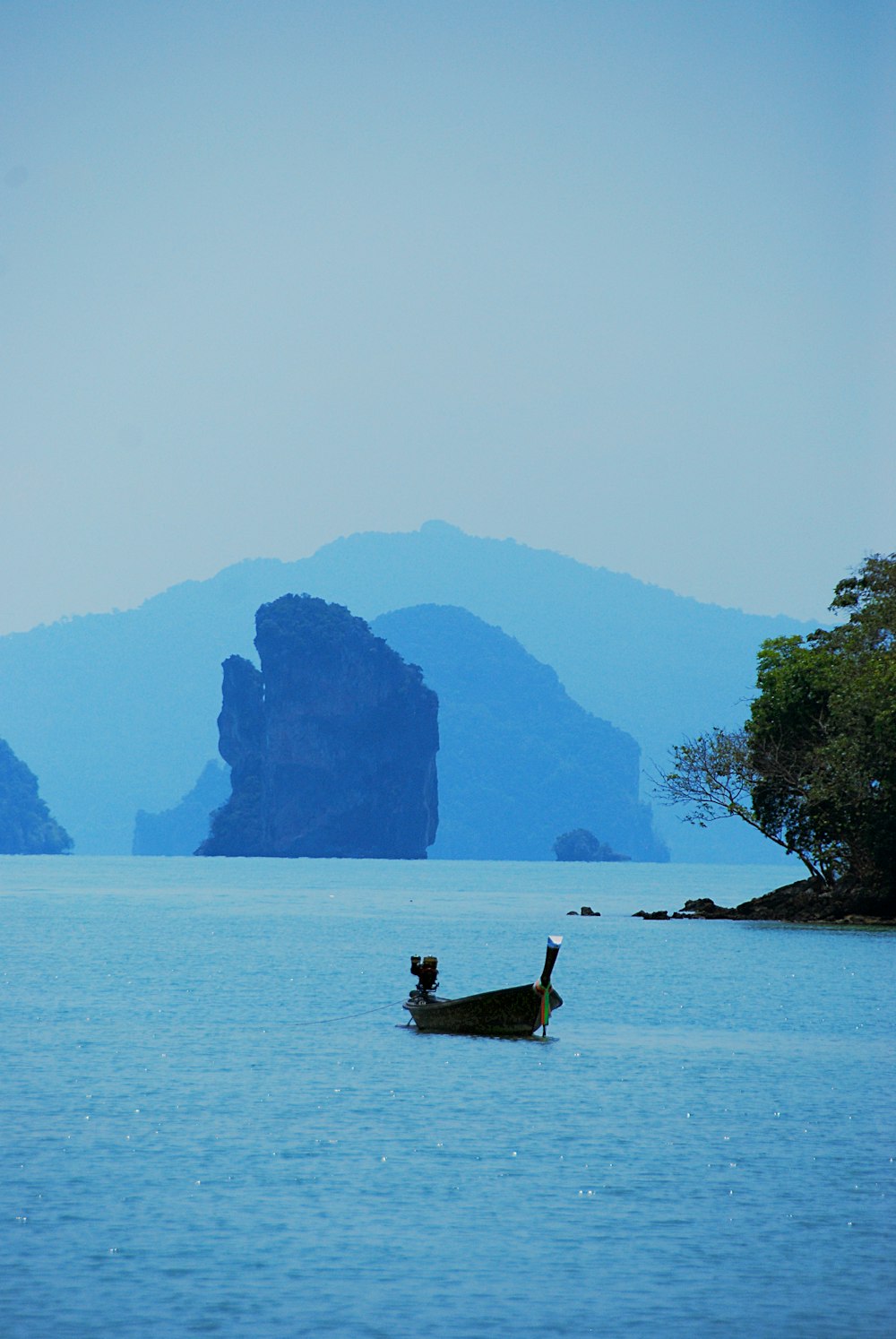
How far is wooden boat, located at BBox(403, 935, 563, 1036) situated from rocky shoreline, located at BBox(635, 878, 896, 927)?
3940 centimetres

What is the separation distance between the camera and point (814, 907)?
263 ft

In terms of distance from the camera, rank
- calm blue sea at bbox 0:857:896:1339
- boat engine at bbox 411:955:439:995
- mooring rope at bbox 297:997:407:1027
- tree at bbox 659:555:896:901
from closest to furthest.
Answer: calm blue sea at bbox 0:857:896:1339 < boat engine at bbox 411:955:439:995 < mooring rope at bbox 297:997:407:1027 < tree at bbox 659:555:896:901

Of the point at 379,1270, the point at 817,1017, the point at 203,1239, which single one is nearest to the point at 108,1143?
the point at 203,1239

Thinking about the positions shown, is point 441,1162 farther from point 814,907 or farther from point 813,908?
point 813,908

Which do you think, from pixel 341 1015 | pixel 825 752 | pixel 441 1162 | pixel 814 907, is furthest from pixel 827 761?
pixel 441 1162

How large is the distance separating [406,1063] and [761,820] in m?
47.5

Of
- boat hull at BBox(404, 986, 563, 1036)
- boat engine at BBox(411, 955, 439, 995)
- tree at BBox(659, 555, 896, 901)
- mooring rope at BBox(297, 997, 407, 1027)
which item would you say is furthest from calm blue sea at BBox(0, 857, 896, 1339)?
tree at BBox(659, 555, 896, 901)

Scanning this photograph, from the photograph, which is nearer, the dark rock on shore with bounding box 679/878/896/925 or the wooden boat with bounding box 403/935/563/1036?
the wooden boat with bounding box 403/935/563/1036

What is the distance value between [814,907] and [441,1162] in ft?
200

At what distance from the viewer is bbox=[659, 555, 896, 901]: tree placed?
6581cm

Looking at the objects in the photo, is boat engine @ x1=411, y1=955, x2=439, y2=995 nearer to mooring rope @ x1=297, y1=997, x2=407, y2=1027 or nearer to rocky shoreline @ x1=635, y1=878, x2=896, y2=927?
mooring rope @ x1=297, y1=997, x2=407, y2=1027

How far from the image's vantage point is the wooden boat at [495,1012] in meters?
35.8

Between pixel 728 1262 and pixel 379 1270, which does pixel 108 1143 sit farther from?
pixel 728 1262

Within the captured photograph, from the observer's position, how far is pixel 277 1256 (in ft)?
55.3
